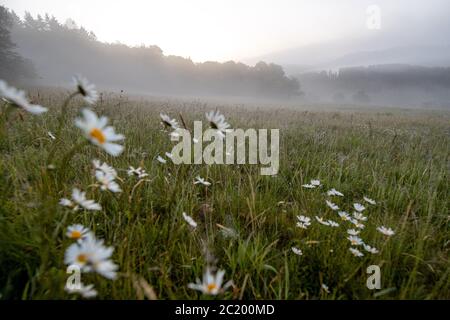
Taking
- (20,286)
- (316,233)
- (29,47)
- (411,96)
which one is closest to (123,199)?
(20,286)

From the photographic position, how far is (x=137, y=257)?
4.77 feet

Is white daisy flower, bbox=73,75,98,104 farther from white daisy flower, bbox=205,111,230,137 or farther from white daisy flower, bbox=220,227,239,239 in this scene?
white daisy flower, bbox=220,227,239,239

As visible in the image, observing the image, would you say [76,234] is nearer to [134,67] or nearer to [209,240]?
[209,240]

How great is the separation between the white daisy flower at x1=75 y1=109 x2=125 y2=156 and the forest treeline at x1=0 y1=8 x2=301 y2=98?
269 feet

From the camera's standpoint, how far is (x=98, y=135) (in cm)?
97

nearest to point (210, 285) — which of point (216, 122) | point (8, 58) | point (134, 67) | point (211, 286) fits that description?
point (211, 286)

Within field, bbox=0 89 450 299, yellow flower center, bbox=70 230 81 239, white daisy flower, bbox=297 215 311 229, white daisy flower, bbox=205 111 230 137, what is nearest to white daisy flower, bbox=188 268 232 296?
field, bbox=0 89 450 299

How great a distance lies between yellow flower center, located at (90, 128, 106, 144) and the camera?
95 cm

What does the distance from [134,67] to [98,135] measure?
107 meters

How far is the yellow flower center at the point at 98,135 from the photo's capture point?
95 centimetres

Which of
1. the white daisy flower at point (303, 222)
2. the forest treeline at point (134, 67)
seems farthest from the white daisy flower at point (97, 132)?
the forest treeline at point (134, 67)

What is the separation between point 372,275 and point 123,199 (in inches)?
65.7
